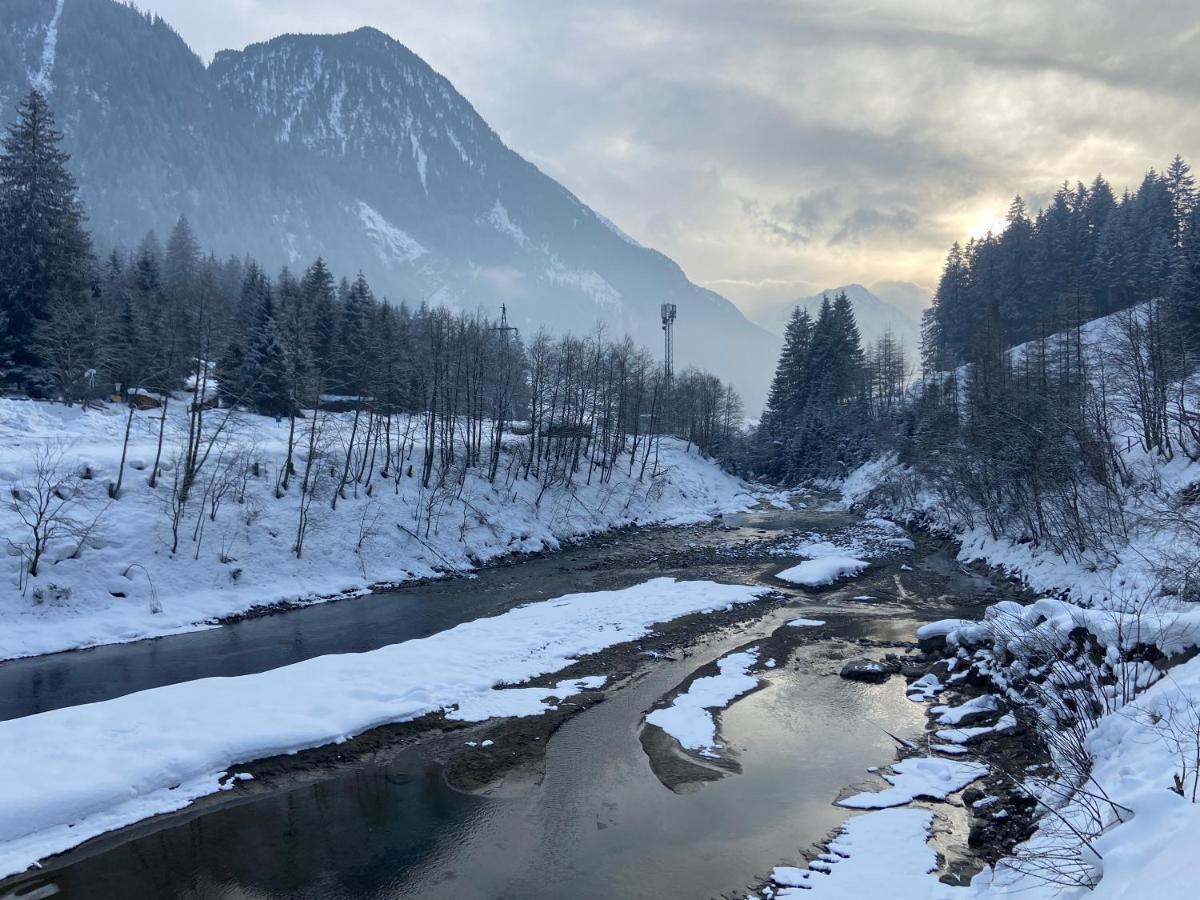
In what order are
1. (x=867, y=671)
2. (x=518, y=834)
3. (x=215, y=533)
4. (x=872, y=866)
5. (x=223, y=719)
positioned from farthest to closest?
(x=215, y=533), (x=867, y=671), (x=223, y=719), (x=518, y=834), (x=872, y=866)

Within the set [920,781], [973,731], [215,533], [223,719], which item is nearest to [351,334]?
[215,533]

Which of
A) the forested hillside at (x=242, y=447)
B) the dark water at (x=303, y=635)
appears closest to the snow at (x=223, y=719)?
the dark water at (x=303, y=635)

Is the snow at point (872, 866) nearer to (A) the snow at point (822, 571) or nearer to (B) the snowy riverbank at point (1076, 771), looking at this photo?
(B) the snowy riverbank at point (1076, 771)

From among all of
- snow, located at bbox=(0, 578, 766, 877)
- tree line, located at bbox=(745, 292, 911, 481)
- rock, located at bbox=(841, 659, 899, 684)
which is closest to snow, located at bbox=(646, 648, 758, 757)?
snow, located at bbox=(0, 578, 766, 877)

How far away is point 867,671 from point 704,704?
545cm

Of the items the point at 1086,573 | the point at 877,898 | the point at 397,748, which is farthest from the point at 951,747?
the point at 1086,573

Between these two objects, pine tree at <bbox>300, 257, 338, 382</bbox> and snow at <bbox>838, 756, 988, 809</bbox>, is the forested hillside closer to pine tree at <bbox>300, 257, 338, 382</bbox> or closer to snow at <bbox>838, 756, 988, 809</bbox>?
pine tree at <bbox>300, 257, 338, 382</bbox>

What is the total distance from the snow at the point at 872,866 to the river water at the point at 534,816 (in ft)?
1.69

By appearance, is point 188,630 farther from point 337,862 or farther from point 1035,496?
point 1035,496

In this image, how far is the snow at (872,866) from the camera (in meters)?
9.16

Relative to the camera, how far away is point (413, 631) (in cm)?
2419

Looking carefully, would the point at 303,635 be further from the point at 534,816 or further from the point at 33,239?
the point at 33,239

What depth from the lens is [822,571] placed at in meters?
31.7

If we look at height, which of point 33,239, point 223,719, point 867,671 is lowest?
point 223,719
